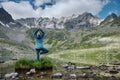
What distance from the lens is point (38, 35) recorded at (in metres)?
36.2

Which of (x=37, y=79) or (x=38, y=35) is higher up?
(x=38, y=35)

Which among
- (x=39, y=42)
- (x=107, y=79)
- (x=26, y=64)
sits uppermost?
(x=39, y=42)

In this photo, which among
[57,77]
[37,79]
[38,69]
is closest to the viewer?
[37,79]

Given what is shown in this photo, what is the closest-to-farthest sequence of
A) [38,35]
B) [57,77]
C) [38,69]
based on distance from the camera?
[57,77] → [38,69] → [38,35]

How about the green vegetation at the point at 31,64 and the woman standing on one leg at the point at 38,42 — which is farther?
the woman standing on one leg at the point at 38,42

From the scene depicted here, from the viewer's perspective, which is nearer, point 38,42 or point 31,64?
point 31,64

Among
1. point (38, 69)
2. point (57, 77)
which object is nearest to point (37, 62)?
point (38, 69)

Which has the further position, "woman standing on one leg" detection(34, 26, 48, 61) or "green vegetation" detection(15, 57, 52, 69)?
"woman standing on one leg" detection(34, 26, 48, 61)

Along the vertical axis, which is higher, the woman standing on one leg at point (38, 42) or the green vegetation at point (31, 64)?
the woman standing on one leg at point (38, 42)

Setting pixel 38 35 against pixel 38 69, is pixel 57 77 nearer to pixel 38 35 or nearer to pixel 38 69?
pixel 38 69

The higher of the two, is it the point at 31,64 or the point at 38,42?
the point at 38,42

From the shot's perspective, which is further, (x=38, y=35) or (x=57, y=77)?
(x=38, y=35)

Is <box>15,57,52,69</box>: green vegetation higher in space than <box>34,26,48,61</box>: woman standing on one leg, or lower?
lower

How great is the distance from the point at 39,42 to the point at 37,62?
342 centimetres
